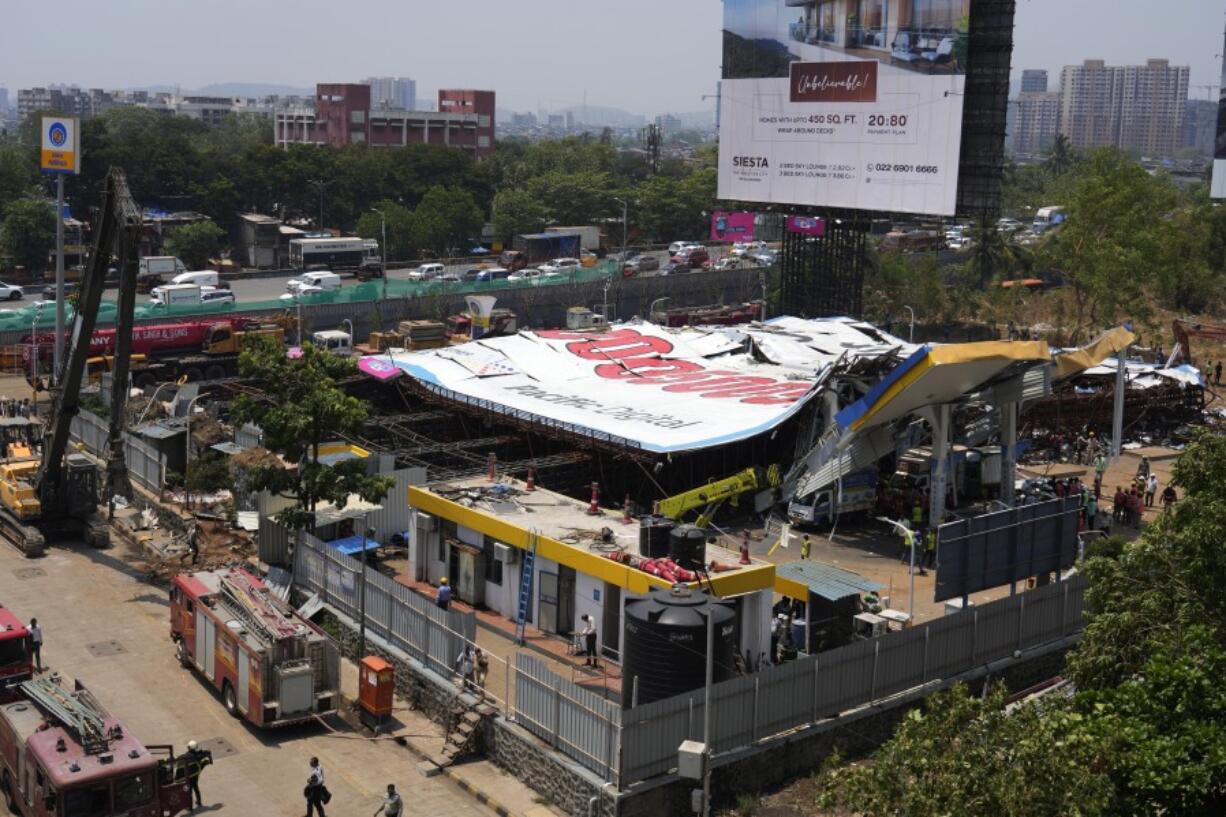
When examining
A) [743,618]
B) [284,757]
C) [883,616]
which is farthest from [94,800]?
[883,616]

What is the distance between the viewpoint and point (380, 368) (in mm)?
43000

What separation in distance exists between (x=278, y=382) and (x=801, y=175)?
35.0 meters

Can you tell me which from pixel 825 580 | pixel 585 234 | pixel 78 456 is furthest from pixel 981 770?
pixel 585 234

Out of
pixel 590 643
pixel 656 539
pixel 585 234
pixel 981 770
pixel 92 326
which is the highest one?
pixel 92 326

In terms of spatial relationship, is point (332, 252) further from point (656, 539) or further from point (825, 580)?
point (825, 580)

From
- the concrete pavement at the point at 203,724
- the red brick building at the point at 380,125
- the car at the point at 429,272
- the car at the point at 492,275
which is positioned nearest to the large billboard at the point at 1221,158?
the car at the point at 492,275

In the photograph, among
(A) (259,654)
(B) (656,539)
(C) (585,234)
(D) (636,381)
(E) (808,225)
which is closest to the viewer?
(A) (259,654)

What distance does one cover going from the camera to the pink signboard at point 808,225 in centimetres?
6166

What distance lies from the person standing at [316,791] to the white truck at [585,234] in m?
87.7

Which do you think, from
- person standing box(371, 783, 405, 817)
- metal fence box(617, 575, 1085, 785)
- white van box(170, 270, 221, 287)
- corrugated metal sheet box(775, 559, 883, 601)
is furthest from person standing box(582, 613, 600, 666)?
white van box(170, 270, 221, 287)

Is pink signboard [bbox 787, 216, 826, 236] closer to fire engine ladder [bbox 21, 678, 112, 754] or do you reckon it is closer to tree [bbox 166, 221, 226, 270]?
tree [bbox 166, 221, 226, 270]

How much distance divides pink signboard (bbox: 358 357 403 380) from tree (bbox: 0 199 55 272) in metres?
48.5

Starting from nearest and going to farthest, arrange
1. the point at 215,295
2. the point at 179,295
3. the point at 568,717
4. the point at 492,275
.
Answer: the point at 568,717
the point at 179,295
the point at 215,295
the point at 492,275

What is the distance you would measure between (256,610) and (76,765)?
566 cm
